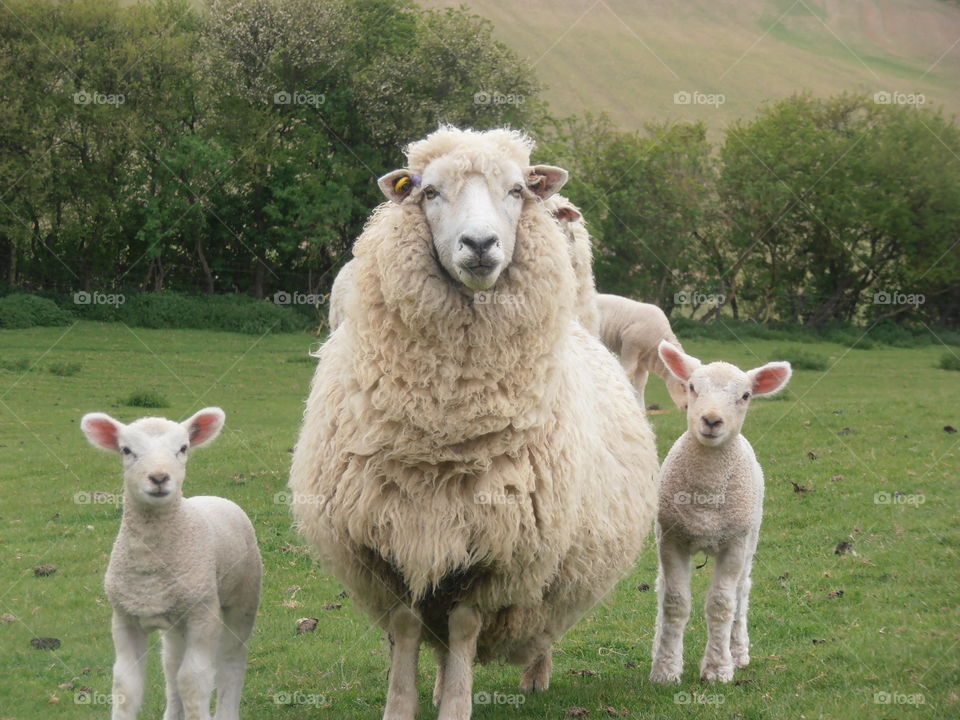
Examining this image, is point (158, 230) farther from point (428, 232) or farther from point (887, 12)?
point (887, 12)

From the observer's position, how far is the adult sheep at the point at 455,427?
18.2ft

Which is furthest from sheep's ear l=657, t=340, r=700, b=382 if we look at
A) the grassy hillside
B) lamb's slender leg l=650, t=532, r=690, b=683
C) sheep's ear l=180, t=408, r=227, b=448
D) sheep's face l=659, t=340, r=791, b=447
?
the grassy hillside

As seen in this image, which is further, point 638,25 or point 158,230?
point 638,25

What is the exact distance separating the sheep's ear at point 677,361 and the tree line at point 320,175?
85.2ft

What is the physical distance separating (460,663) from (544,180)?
255cm

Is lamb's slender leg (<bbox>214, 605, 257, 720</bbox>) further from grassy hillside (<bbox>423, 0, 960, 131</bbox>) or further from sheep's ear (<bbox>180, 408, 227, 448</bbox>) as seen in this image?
grassy hillside (<bbox>423, 0, 960, 131</bbox>)

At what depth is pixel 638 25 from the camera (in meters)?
107

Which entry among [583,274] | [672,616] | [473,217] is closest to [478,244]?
[473,217]

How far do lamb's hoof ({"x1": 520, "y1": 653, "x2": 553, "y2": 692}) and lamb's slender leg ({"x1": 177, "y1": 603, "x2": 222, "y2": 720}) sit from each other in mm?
2152

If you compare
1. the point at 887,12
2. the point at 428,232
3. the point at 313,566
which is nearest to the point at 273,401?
the point at 313,566

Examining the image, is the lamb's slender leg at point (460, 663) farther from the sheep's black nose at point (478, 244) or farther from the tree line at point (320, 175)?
the tree line at point (320, 175)

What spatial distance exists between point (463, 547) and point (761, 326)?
3306cm

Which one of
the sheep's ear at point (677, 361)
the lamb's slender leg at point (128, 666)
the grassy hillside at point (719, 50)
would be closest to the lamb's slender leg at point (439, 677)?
the lamb's slender leg at point (128, 666)

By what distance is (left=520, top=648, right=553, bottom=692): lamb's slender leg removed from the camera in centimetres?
707
